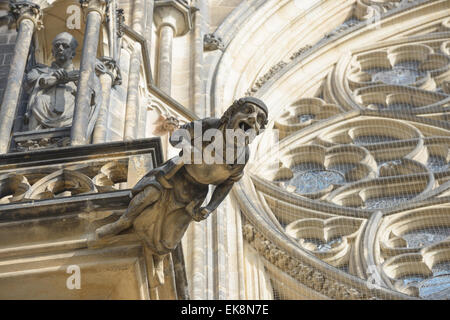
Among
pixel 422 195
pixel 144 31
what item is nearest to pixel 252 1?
pixel 144 31

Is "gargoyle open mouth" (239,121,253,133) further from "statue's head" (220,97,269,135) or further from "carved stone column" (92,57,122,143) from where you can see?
"carved stone column" (92,57,122,143)

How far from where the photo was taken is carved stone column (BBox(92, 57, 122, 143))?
9.38 m

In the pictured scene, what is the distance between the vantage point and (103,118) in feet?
31.3

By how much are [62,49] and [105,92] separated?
0.51 m

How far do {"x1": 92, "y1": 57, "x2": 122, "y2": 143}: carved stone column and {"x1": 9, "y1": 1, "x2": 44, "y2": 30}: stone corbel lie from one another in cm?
70

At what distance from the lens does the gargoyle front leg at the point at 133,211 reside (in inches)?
289

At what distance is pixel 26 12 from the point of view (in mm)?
10414

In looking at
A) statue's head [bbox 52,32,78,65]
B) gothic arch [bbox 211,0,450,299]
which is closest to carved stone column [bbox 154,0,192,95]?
gothic arch [bbox 211,0,450,299]

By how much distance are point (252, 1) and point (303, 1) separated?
39.5 inches

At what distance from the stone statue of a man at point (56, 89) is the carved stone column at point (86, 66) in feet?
0.46

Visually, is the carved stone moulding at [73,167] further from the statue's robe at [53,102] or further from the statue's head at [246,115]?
the statue's head at [246,115]

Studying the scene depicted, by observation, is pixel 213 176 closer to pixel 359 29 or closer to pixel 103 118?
pixel 103 118

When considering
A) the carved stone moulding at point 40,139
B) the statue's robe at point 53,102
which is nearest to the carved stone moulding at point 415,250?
the statue's robe at point 53,102

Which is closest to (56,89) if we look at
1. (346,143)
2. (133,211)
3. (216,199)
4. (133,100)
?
(133,100)
